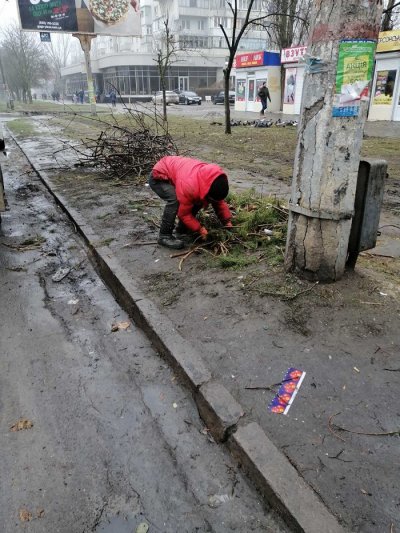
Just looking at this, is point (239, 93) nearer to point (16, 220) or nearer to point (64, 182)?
point (64, 182)

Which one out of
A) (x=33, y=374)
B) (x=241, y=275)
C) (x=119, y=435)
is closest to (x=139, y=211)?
(x=241, y=275)

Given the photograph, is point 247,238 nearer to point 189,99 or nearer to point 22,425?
point 22,425

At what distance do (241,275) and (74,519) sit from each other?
2591 mm

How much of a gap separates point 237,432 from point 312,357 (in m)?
0.86

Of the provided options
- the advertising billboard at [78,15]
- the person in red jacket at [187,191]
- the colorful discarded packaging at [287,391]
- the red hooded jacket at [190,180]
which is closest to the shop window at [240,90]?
the advertising billboard at [78,15]

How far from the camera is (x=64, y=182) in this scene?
888 centimetres

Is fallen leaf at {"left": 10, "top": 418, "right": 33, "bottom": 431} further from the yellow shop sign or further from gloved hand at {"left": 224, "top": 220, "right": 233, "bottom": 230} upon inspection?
the yellow shop sign

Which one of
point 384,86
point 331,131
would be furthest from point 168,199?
point 384,86

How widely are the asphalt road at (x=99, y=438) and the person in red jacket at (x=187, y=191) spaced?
4.10 ft

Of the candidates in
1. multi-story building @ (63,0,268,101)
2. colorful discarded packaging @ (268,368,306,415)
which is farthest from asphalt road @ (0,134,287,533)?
multi-story building @ (63,0,268,101)

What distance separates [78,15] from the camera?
2553 centimetres

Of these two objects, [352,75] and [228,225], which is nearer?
[352,75]

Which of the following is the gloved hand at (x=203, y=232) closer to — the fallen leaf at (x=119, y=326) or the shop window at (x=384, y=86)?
the fallen leaf at (x=119, y=326)

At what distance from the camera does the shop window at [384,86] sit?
65.2 feet
